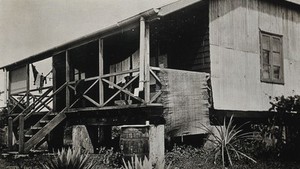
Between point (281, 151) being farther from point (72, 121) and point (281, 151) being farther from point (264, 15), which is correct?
point (72, 121)

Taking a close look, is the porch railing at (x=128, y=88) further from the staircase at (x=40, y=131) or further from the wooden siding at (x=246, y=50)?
the wooden siding at (x=246, y=50)

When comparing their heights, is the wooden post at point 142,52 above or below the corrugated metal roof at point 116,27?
below

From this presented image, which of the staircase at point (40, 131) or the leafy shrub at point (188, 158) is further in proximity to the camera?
the staircase at point (40, 131)

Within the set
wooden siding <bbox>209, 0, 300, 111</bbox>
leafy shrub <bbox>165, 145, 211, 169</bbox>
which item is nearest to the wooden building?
wooden siding <bbox>209, 0, 300, 111</bbox>

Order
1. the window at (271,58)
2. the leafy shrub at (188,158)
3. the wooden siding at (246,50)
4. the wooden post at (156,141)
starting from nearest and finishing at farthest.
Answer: the wooden post at (156,141)
the leafy shrub at (188,158)
the wooden siding at (246,50)
the window at (271,58)

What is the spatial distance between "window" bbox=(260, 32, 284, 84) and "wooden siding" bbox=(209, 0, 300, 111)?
0.20 metres

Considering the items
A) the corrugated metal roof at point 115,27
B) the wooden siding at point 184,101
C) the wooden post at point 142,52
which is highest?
the corrugated metal roof at point 115,27

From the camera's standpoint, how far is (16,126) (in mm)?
18891

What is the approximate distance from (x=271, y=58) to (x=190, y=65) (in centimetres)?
315

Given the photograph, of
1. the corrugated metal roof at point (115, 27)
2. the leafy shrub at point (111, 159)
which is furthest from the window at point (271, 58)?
the leafy shrub at point (111, 159)

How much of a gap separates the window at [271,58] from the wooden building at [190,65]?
35 mm

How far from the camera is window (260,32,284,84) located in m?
13.7

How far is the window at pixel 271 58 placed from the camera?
1368cm

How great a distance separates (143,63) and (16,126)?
1068cm
